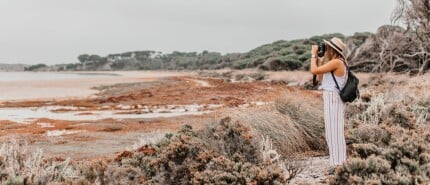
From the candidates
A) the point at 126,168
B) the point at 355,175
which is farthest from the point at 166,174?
the point at 355,175

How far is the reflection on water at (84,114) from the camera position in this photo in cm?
1805

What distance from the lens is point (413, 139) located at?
5645mm

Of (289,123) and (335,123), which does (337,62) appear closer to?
(335,123)

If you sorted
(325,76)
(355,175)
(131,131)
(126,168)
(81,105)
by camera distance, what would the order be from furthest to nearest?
(81,105) < (131,131) < (325,76) < (126,168) < (355,175)

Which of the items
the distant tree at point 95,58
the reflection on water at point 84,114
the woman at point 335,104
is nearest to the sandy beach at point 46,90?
the reflection on water at point 84,114

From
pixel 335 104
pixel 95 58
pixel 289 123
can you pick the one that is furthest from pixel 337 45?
pixel 95 58

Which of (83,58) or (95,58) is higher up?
(83,58)

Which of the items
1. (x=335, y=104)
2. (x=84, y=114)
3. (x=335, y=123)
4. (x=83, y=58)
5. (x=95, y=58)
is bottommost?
(x=84, y=114)

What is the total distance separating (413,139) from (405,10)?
2047cm

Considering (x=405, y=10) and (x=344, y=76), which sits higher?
(x=405, y=10)

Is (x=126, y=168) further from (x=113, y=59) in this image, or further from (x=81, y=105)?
(x=113, y=59)

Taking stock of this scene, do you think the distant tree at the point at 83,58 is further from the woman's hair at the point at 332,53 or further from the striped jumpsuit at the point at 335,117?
the striped jumpsuit at the point at 335,117

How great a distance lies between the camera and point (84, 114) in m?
19.4

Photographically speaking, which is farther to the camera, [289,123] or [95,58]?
[95,58]
